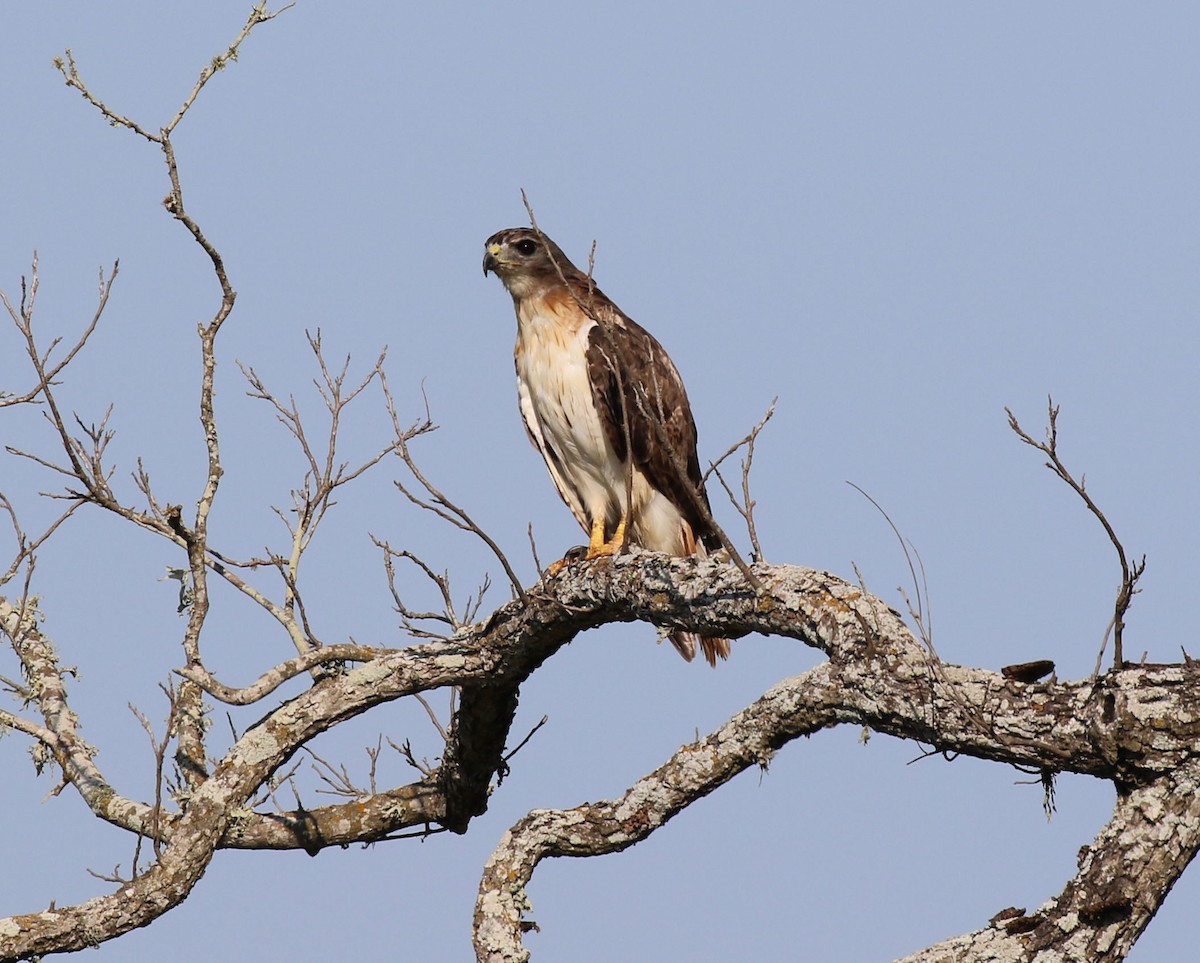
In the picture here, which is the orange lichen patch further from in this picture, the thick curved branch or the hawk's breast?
the hawk's breast

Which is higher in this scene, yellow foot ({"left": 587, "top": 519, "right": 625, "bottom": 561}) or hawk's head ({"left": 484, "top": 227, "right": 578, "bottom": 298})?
hawk's head ({"left": 484, "top": 227, "right": 578, "bottom": 298})

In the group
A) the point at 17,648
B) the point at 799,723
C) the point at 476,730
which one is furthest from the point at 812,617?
the point at 17,648

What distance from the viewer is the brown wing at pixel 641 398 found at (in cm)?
650

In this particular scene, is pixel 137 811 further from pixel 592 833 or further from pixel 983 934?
pixel 983 934

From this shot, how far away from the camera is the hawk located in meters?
6.55

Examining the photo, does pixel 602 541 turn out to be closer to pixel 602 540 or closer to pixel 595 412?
pixel 602 540

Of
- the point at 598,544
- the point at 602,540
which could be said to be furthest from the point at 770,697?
the point at 602,540

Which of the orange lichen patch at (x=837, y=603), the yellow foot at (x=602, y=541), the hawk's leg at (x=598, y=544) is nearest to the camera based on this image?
the orange lichen patch at (x=837, y=603)

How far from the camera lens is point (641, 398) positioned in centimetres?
634

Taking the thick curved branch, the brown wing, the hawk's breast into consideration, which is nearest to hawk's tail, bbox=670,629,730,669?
the brown wing

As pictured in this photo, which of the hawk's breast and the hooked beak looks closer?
the hawk's breast

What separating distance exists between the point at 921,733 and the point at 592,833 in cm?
132

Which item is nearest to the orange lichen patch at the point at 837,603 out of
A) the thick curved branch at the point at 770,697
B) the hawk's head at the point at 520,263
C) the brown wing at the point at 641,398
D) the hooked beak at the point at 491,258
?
the thick curved branch at the point at 770,697

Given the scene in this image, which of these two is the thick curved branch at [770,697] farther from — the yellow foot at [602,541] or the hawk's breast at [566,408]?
the hawk's breast at [566,408]
